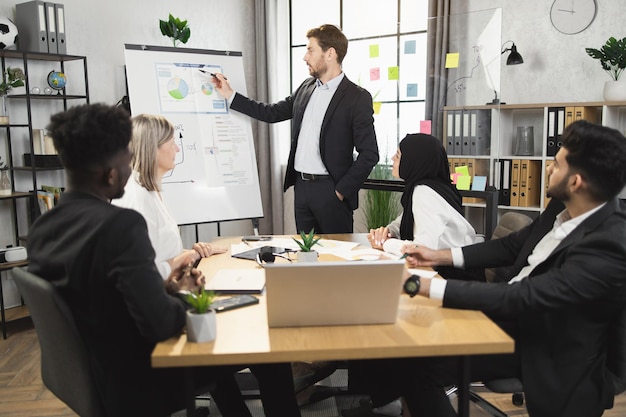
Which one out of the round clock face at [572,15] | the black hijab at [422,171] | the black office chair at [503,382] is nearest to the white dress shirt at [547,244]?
the black office chair at [503,382]

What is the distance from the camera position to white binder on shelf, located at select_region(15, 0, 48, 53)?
3.76 metres

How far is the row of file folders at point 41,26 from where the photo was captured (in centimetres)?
377

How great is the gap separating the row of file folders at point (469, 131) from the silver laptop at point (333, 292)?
2.79 m

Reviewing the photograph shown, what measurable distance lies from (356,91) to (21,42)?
2195 millimetres

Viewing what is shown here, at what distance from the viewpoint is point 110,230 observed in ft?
4.51

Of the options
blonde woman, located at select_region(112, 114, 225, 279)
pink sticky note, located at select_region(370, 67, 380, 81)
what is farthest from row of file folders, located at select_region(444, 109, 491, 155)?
blonde woman, located at select_region(112, 114, 225, 279)

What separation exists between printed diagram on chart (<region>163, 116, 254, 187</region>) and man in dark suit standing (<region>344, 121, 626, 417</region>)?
2297 millimetres

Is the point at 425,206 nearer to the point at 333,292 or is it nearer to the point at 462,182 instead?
the point at 333,292

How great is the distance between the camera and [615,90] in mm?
3904

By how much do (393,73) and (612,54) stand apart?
55.5 inches

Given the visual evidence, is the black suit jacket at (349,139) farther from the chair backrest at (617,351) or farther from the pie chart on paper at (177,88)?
the chair backrest at (617,351)

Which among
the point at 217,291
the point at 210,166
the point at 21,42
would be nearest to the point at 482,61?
the point at 210,166

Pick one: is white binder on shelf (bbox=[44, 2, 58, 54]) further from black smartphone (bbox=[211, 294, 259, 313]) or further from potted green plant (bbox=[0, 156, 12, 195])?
black smartphone (bbox=[211, 294, 259, 313])

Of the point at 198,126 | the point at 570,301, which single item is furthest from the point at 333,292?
the point at 198,126
